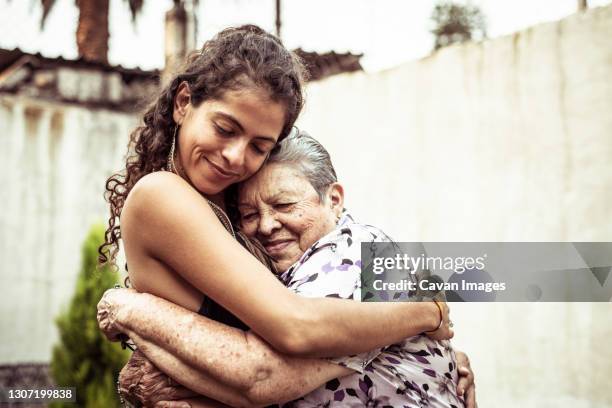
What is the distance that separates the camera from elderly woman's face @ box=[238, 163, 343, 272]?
7.97 ft

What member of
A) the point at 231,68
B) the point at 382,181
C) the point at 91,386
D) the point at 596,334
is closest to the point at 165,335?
the point at 231,68

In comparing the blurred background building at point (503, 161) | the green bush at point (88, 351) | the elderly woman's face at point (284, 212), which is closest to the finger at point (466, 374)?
the elderly woman's face at point (284, 212)

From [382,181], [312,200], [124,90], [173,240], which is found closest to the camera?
[173,240]

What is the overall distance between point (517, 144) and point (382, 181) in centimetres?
136

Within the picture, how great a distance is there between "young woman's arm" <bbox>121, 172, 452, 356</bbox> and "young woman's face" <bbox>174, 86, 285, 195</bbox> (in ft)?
0.54

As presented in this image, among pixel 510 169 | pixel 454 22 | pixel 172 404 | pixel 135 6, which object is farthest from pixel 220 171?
pixel 454 22

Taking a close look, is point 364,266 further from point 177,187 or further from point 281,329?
point 177,187

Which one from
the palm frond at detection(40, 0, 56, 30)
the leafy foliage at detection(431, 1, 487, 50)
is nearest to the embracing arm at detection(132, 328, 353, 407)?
the palm frond at detection(40, 0, 56, 30)

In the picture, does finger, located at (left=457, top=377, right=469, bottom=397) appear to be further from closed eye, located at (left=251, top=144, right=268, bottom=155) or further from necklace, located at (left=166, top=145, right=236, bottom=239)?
closed eye, located at (left=251, top=144, right=268, bottom=155)

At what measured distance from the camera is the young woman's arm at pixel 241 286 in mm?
1844

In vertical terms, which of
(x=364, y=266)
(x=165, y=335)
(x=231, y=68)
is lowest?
(x=165, y=335)

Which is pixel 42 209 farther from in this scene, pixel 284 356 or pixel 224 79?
pixel 284 356

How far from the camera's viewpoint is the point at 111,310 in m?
2.20

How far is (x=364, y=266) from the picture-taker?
2.12m
